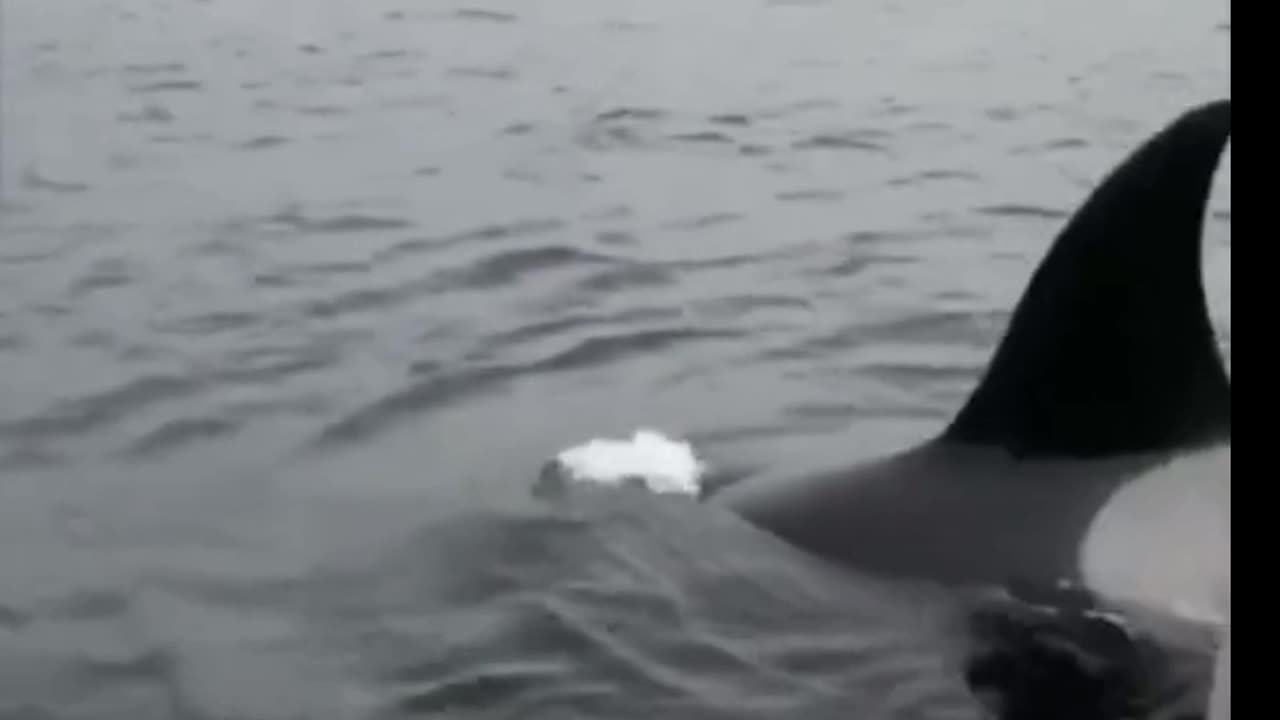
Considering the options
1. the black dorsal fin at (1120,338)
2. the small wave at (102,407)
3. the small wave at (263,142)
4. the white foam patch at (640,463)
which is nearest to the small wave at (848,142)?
the small wave at (263,142)

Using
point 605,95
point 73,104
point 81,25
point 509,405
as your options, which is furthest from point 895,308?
point 81,25

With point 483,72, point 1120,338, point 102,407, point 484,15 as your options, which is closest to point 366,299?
point 102,407

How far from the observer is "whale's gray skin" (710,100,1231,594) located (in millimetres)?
4301

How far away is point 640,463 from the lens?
6293mm

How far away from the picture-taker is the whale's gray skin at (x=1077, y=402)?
430 cm

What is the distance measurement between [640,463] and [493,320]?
2506mm

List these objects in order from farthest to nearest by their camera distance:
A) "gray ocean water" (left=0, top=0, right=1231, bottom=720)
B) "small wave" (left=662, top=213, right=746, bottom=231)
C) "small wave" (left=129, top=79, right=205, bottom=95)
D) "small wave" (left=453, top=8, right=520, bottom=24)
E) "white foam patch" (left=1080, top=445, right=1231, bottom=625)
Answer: "small wave" (left=453, top=8, right=520, bottom=24) < "small wave" (left=129, top=79, right=205, bottom=95) < "small wave" (left=662, top=213, right=746, bottom=231) < "gray ocean water" (left=0, top=0, right=1231, bottom=720) < "white foam patch" (left=1080, top=445, right=1231, bottom=625)

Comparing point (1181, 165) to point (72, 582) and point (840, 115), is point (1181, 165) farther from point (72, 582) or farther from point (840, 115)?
point (840, 115)

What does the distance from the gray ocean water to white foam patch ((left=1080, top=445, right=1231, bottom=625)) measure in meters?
0.41

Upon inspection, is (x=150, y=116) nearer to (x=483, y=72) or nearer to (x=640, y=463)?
(x=483, y=72)

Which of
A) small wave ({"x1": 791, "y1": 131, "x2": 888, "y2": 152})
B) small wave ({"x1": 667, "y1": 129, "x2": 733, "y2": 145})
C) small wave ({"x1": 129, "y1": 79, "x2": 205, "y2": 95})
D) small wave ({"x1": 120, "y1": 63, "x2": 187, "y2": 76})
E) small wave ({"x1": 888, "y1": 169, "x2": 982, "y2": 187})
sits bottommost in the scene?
small wave ({"x1": 888, "y1": 169, "x2": 982, "y2": 187})

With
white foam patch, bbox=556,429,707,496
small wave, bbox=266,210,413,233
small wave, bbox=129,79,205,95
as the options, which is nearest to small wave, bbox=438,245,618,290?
small wave, bbox=266,210,413,233

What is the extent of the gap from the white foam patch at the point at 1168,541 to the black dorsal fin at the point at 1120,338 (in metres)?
0.14

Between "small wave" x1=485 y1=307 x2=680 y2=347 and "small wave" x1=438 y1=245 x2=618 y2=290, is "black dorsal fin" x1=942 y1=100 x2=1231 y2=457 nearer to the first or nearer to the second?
"small wave" x1=485 y1=307 x2=680 y2=347
